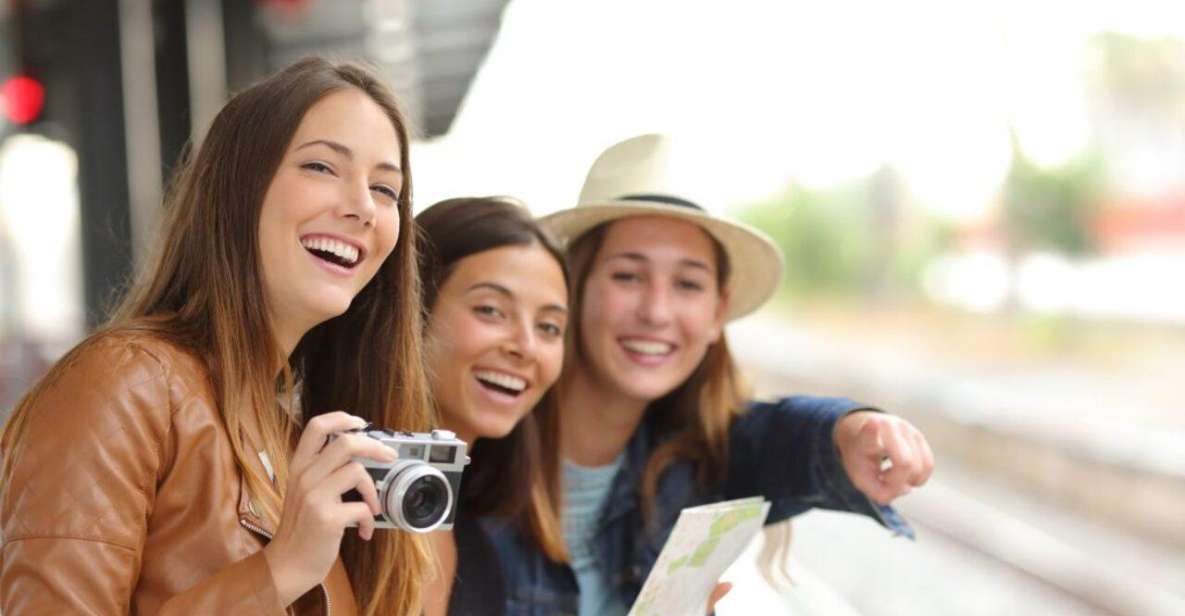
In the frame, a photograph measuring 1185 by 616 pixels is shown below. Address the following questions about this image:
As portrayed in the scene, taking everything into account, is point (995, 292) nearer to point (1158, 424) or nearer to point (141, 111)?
point (1158, 424)

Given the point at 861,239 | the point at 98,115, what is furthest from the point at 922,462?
the point at 861,239

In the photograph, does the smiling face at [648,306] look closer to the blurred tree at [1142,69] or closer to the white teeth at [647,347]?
the white teeth at [647,347]

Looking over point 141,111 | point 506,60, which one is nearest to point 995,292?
point 506,60

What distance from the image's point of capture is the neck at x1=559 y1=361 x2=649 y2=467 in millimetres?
2051

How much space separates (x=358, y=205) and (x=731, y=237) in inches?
39.4

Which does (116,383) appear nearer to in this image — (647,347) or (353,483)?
(353,483)

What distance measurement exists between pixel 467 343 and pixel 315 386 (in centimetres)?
34

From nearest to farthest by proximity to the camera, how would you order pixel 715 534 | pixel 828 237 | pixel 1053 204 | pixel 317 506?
pixel 317 506 → pixel 715 534 → pixel 1053 204 → pixel 828 237

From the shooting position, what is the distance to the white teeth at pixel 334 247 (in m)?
1.18

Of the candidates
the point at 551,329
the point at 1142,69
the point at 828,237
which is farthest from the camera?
the point at 828,237

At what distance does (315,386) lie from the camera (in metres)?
1.38

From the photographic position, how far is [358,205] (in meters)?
1.19

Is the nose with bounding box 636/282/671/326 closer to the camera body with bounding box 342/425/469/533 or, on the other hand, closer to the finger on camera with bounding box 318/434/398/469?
the camera body with bounding box 342/425/469/533

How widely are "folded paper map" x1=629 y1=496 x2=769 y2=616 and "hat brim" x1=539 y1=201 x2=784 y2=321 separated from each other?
54 cm
